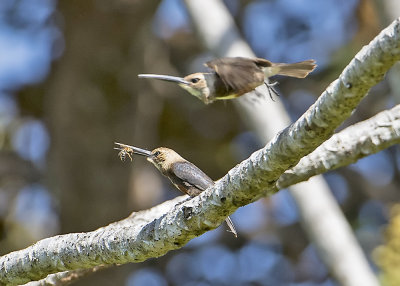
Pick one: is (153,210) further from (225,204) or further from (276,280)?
(276,280)

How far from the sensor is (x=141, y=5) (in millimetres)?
8938

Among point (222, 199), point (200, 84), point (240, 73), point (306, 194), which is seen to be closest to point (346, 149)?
point (240, 73)

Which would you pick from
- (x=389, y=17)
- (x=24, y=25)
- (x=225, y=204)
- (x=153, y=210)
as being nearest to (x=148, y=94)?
(x=24, y=25)

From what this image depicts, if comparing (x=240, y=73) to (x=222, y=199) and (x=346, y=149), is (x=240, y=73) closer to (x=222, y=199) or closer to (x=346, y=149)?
(x=346, y=149)

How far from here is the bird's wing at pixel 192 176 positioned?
3.93m

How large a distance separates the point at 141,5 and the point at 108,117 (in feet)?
4.67

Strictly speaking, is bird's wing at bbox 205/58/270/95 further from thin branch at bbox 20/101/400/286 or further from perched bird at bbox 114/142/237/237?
thin branch at bbox 20/101/400/286

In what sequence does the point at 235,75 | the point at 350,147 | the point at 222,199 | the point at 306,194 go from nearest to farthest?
the point at 222,199 → the point at 235,75 → the point at 350,147 → the point at 306,194

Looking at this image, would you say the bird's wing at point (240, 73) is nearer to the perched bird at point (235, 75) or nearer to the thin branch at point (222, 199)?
the perched bird at point (235, 75)

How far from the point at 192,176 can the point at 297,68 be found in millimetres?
938

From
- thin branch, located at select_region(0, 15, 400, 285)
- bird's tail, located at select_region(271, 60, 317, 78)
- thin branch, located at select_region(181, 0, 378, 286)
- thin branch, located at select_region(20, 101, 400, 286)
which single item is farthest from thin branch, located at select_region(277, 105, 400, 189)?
thin branch, located at select_region(181, 0, 378, 286)

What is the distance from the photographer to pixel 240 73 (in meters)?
4.21

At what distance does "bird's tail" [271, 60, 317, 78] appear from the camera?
4355 mm

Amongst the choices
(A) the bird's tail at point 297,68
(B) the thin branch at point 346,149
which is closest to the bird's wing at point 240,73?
(A) the bird's tail at point 297,68
